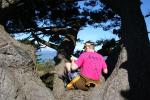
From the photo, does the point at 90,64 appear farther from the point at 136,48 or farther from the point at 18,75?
the point at 18,75

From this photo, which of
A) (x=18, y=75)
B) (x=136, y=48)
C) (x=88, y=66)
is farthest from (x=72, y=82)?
(x=136, y=48)

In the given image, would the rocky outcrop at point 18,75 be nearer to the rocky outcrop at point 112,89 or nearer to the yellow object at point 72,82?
the yellow object at point 72,82

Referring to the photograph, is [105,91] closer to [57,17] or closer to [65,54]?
[65,54]

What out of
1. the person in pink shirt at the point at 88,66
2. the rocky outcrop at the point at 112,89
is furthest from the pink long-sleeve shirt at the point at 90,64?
the rocky outcrop at the point at 112,89

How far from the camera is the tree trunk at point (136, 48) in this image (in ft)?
30.6

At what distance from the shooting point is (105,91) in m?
9.66

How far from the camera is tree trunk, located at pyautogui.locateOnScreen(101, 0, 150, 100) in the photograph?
30.6ft

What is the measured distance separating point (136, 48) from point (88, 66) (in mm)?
1222

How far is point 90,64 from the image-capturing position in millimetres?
10000

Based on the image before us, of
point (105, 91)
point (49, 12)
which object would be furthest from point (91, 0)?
point (105, 91)

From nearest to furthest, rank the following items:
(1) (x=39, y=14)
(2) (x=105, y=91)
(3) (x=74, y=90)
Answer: (2) (x=105, y=91), (3) (x=74, y=90), (1) (x=39, y=14)

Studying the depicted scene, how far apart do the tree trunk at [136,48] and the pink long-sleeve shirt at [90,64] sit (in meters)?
0.79

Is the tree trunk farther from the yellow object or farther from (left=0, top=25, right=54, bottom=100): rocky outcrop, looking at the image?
(left=0, top=25, right=54, bottom=100): rocky outcrop

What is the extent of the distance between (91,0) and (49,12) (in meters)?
1.31
